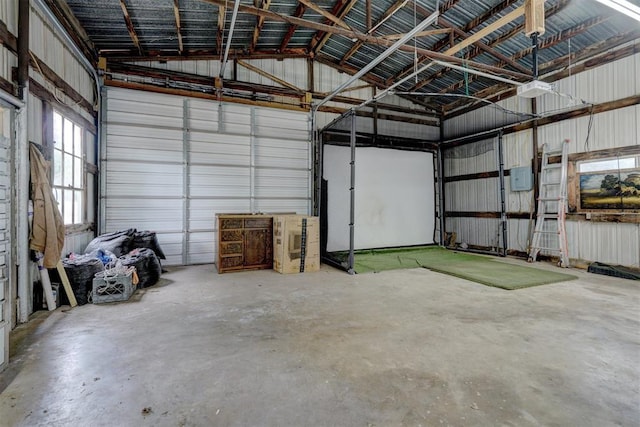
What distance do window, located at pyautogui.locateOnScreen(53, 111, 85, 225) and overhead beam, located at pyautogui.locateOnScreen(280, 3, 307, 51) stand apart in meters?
4.58

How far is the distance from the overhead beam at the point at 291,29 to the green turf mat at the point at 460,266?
5.32 meters

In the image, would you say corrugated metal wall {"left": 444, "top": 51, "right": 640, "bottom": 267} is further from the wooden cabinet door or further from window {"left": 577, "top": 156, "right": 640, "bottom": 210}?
the wooden cabinet door

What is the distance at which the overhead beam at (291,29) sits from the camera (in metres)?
5.94

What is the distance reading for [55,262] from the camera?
12.0ft

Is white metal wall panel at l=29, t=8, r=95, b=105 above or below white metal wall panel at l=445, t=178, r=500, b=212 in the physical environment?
above

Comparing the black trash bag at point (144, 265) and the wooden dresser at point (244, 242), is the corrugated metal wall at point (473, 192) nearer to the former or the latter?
the wooden dresser at point (244, 242)

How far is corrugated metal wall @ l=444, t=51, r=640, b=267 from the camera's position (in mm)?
5789

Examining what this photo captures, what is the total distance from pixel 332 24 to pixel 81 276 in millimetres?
6390

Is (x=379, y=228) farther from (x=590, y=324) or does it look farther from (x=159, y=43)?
(x=159, y=43)

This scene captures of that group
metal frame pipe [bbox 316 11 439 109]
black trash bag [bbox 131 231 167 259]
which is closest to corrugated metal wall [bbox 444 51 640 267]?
metal frame pipe [bbox 316 11 439 109]

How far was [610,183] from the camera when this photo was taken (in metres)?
6.05

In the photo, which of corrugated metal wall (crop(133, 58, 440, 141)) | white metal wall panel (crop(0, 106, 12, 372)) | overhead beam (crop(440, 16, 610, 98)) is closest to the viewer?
white metal wall panel (crop(0, 106, 12, 372))

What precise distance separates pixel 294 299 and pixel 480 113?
7.84 meters

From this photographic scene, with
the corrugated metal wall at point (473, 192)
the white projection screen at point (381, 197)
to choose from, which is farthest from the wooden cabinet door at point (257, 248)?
the corrugated metal wall at point (473, 192)
